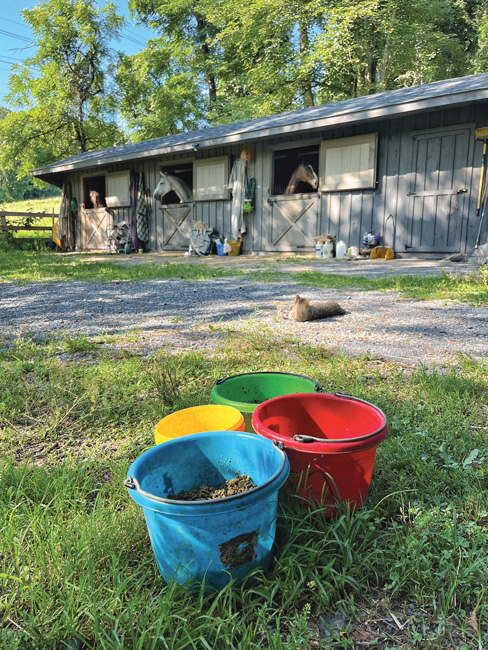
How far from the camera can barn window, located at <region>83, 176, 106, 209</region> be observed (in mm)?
14734

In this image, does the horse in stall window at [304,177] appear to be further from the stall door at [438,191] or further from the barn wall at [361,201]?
the stall door at [438,191]

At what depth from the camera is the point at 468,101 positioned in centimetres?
674

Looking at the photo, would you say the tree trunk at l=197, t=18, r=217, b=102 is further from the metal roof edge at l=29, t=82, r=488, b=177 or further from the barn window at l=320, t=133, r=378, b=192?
the barn window at l=320, t=133, r=378, b=192

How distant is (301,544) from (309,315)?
8.49 ft

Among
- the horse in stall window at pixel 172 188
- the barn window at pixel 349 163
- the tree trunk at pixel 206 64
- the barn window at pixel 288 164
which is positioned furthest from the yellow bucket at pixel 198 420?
the tree trunk at pixel 206 64

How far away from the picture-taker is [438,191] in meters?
7.90

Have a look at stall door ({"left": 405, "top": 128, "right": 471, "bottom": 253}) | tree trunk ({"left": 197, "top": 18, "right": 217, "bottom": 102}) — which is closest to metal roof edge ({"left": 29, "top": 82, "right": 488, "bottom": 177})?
stall door ({"left": 405, "top": 128, "right": 471, "bottom": 253})

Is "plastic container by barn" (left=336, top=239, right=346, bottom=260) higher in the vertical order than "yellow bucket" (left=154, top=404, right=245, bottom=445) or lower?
higher

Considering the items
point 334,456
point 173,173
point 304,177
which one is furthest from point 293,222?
point 334,456

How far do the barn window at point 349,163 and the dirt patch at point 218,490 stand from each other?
8.28m

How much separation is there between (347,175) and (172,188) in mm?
4973

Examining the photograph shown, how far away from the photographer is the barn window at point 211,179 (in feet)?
35.7

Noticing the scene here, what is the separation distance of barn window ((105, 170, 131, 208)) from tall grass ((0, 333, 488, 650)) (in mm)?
12047

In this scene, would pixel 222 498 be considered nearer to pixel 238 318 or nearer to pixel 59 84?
pixel 238 318
